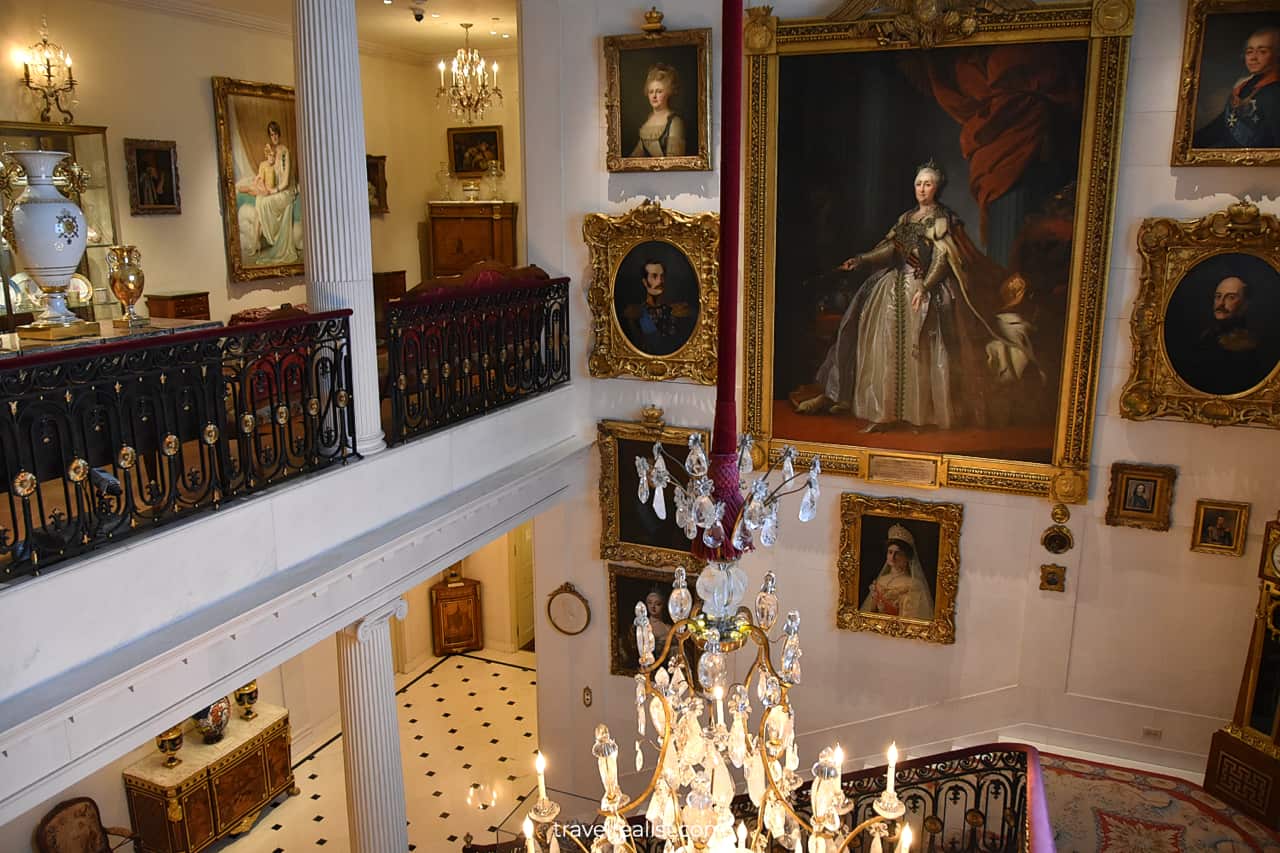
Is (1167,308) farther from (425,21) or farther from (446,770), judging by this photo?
(446,770)

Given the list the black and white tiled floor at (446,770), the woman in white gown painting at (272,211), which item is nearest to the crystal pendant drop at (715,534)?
the black and white tiled floor at (446,770)

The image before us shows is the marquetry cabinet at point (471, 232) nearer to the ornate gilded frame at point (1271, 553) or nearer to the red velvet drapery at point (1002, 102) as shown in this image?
the red velvet drapery at point (1002, 102)

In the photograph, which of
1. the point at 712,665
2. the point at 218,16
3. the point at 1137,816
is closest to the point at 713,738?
the point at 712,665

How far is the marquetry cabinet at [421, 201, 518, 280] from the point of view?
11500 millimetres

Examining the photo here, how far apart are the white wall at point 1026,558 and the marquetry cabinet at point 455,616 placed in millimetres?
4067

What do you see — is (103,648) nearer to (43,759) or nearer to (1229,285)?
(43,759)

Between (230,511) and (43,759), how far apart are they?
1.33 meters

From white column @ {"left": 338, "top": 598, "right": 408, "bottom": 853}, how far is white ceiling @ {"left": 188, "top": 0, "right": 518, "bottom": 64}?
17.8 feet

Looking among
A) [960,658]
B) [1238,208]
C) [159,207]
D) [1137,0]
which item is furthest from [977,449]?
[159,207]

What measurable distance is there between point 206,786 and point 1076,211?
8.43 meters

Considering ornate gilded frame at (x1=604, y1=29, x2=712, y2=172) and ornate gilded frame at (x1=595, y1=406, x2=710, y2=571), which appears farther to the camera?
ornate gilded frame at (x1=595, y1=406, x2=710, y2=571)

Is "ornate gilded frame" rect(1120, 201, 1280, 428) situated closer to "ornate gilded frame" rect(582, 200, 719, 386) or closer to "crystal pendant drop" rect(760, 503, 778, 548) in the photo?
"ornate gilded frame" rect(582, 200, 719, 386)

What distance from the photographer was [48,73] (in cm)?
764

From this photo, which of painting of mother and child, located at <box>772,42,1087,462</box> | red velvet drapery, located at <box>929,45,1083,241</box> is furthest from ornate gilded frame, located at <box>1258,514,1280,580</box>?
red velvet drapery, located at <box>929,45,1083,241</box>
